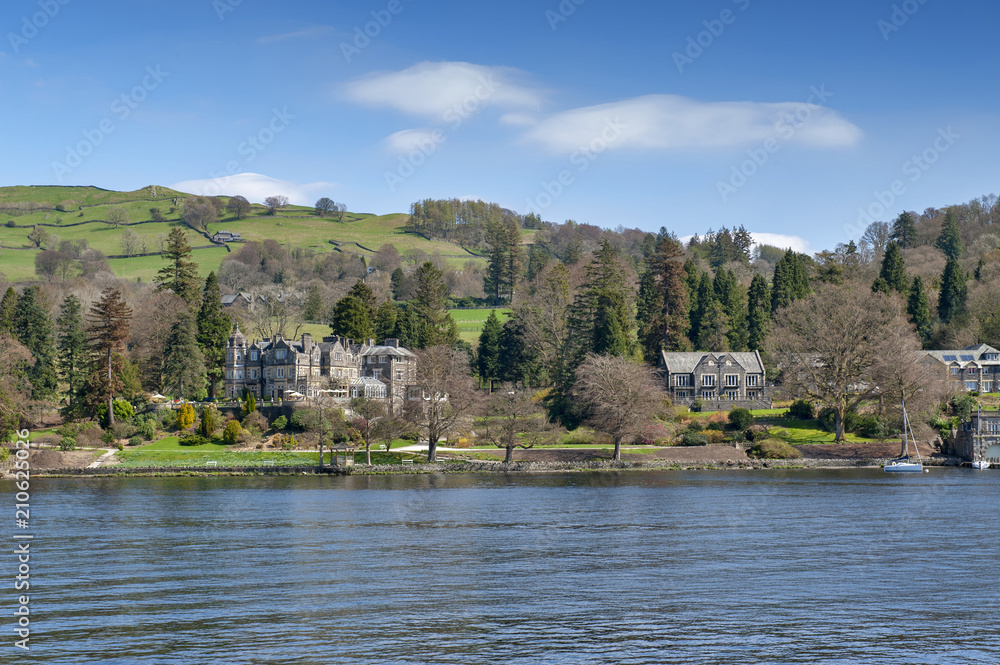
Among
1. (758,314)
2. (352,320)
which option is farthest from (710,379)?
(352,320)

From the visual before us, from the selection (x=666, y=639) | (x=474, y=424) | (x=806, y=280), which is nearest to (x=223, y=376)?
(x=474, y=424)

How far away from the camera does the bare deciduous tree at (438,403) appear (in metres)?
77.4

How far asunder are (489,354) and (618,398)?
3553 cm

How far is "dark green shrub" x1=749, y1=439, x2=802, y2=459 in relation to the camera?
8219 cm

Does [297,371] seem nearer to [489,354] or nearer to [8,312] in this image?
[489,354]

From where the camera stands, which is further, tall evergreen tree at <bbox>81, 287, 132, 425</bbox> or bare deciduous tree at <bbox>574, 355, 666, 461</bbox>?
tall evergreen tree at <bbox>81, 287, 132, 425</bbox>

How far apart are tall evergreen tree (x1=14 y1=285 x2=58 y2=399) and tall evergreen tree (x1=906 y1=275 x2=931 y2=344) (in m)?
98.6

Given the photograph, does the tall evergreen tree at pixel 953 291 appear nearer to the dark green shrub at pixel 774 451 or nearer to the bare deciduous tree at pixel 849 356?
the bare deciduous tree at pixel 849 356

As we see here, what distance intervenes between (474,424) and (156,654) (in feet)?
220

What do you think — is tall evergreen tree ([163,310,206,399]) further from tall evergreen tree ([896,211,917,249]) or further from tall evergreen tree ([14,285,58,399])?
tall evergreen tree ([896,211,917,249])

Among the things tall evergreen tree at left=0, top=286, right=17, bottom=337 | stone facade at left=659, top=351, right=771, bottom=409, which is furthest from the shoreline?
tall evergreen tree at left=0, top=286, right=17, bottom=337

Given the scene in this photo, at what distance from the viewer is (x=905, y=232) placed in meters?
161

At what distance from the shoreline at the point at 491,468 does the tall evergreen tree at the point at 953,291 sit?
39.8 metres

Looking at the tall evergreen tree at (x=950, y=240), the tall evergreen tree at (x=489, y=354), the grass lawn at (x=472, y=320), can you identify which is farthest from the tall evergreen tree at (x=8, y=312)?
the tall evergreen tree at (x=950, y=240)
